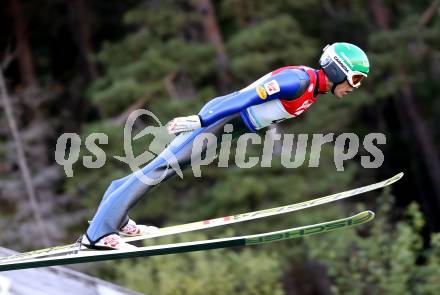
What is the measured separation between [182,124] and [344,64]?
114cm

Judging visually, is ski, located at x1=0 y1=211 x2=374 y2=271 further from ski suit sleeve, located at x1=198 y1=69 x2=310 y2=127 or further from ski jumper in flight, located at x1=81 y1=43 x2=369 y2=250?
ski suit sleeve, located at x1=198 y1=69 x2=310 y2=127

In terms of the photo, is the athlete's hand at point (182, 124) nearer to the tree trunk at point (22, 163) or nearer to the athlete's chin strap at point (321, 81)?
the athlete's chin strap at point (321, 81)

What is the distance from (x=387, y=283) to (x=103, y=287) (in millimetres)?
4081

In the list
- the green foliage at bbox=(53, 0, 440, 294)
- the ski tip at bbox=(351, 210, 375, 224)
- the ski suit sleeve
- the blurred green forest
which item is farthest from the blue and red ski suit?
the green foliage at bbox=(53, 0, 440, 294)

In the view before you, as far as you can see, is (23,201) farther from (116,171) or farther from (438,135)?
(438,135)

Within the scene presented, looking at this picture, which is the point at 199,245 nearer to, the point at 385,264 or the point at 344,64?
the point at 344,64

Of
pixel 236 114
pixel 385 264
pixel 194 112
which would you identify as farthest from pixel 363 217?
pixel 194 112

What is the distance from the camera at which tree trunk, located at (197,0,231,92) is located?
17091mm

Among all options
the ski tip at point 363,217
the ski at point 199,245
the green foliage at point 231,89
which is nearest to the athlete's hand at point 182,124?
the ski at point 199,245

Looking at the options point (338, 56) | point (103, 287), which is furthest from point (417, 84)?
point (338, 56)

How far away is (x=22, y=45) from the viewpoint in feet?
70.4

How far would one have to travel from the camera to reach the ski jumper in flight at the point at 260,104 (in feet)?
18.9

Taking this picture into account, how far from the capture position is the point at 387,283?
1105cm

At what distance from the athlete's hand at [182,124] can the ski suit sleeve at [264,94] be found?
0.07 metres
